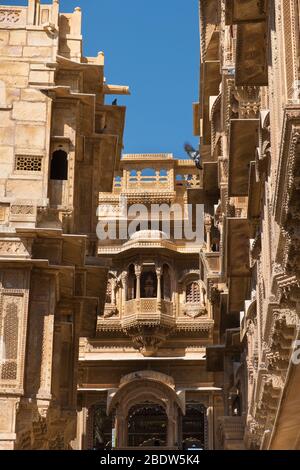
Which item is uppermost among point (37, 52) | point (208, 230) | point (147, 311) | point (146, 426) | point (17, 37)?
point (17, 37)

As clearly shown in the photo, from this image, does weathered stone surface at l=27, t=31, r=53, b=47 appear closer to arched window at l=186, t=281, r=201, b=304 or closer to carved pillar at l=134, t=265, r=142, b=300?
carved pillar at l=134, t=265, r=142, b=300

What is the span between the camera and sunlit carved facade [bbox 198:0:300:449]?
9.34 meters

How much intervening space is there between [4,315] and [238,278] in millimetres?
5051

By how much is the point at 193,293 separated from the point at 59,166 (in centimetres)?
1261

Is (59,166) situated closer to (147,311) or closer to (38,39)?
(38,39)

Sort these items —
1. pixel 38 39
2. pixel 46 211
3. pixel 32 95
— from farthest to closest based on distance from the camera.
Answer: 1. pixel 38 39
2. pixel 32 95
3. pixel 46 211

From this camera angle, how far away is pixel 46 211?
→ 16906 mm

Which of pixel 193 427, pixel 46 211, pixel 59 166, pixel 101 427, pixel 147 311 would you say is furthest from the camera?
pixel 193 427

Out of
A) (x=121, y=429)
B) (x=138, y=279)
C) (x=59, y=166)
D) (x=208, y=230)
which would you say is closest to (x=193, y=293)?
(x=138, y=279)

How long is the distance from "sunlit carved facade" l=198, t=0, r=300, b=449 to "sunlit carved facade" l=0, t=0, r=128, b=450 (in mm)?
2682

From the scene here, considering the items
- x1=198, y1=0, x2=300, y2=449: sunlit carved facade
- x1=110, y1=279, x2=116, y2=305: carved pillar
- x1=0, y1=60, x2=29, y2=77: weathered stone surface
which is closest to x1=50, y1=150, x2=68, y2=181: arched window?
x1=0, y1=60, x2=29, y2=77: weathered stone surface

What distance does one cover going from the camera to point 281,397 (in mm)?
13055

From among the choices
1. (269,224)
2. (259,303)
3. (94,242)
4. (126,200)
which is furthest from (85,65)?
(126,200)

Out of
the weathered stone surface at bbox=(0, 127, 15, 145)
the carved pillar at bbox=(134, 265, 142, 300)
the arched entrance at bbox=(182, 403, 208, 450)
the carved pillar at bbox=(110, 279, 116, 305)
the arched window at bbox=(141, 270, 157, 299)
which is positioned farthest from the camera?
the arched entrance at bbox=(182, 403, 208, 450)
